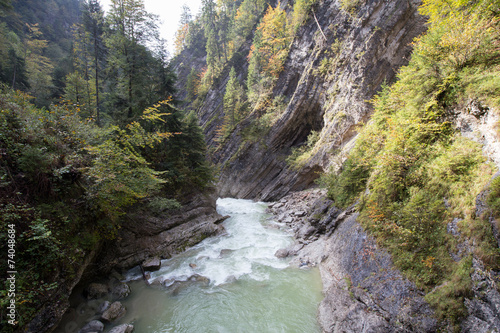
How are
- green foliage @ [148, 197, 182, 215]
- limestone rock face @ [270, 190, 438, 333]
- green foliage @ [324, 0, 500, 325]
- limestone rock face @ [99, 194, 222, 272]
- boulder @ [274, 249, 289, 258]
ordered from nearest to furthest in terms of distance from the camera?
green foliage @ [324, 0, 500, 325] < limestone rock face @ [270, 190, 438, 333] < limestone rock face @ [99, 194, 222, 272] < boulder @ [274, 249, 289, 258] < green foliage @ [148, 197, 182, 215]

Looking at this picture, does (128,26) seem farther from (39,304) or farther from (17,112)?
(39,304)

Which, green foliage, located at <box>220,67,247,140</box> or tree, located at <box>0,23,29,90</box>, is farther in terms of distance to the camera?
green foliage, located at <box>220,67,247,140</box>

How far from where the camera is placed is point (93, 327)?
18.4 ft

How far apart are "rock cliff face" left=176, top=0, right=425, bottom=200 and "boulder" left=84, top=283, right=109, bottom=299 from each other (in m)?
15.4

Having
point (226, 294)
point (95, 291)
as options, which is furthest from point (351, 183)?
point (95, 291)

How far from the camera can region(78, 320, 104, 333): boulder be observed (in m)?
5.52

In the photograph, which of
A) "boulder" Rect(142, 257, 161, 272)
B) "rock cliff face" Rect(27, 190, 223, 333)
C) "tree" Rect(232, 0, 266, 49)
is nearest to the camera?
"rock cliff face" Rect(27, 190, 223, 333)

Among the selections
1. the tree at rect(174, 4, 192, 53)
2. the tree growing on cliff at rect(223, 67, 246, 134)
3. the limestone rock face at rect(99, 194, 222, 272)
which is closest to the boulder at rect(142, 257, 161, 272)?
the limestone rock face at rect(99, 194, 222, 272)

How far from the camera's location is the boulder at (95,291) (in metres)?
6.75

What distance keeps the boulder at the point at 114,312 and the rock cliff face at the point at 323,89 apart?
15.1 m

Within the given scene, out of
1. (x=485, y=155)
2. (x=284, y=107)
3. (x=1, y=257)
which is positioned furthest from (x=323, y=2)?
(x=1, y=257)

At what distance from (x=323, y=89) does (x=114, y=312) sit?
23098mm

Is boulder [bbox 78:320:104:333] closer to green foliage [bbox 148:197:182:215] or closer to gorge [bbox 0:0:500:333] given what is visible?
gorge [bbox 0:0:500:333]

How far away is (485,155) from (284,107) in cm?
2242
